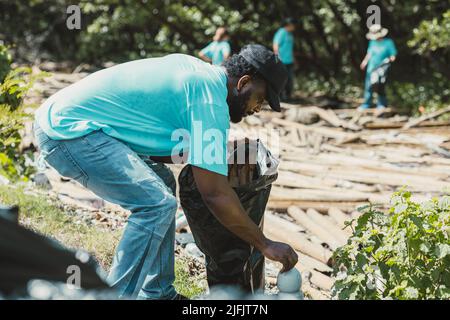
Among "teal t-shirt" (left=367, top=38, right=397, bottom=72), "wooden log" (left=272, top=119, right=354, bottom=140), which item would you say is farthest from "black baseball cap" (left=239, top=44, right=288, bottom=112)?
"teal t-shirt" (left=367, top=38, right=397, bottom=72)

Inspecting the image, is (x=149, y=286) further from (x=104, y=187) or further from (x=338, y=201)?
(x=338, y=201)

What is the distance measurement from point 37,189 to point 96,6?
13632 mm

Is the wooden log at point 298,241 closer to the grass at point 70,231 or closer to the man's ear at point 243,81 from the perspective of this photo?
the grass at point 70,231

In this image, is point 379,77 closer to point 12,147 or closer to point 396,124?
point 396,124

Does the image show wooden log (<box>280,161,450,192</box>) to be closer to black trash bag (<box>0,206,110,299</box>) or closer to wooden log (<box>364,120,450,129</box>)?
wooden log (<box>364,120,450,129</box>)

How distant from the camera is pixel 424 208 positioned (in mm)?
3783

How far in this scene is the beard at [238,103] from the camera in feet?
12.4

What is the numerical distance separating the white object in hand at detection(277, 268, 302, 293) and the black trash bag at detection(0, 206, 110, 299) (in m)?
1.01

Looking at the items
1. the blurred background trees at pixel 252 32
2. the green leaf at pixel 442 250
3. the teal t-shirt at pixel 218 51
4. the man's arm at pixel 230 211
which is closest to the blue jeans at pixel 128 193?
the man's arm at pixel 230 211

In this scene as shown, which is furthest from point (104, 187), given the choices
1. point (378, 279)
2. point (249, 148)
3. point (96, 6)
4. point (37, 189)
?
point (96, 6)

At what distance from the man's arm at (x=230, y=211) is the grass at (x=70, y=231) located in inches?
45.2

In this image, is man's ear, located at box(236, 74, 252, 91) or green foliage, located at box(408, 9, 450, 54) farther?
green foliage, located at box(408, 9, 450, 54)

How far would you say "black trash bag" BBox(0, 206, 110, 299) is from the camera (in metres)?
2.73
